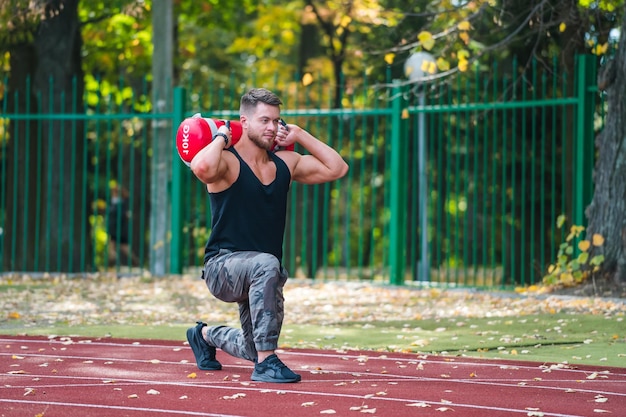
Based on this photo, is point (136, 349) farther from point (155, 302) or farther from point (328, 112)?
point (328, 112)

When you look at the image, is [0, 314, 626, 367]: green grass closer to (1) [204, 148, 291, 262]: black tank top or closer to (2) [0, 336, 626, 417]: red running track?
(2) [0, 336, 626, 417]: red running track

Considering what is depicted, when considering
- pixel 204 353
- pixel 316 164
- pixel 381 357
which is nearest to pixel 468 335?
pixel 381 357

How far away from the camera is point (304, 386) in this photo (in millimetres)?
6680

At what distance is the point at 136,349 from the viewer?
8711 mm

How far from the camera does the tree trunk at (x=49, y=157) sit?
17.0 meters

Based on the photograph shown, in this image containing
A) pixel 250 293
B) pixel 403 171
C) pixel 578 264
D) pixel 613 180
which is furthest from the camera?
pixel 403 171

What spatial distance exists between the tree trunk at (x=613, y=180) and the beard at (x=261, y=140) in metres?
6.40

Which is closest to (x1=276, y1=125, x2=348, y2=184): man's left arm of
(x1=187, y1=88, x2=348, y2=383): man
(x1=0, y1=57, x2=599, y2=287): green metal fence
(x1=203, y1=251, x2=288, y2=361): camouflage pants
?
(x1=187, y1=88, x2=348, y2=383): man

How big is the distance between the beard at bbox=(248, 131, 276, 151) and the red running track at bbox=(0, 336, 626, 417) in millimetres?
1474

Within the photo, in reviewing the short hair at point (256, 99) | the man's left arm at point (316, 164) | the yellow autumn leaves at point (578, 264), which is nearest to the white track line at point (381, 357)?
the man's left arm at point (316, 164)

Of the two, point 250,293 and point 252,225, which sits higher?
point 252,225

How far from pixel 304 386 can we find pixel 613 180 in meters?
6.89

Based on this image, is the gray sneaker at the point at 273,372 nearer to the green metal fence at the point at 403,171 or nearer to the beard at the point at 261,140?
the beard at the point at 261,140

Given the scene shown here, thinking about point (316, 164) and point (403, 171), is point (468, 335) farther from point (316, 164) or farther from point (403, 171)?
point (403, 171)
